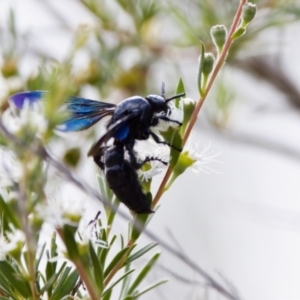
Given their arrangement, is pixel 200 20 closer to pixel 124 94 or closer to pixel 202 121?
pixel 124 94

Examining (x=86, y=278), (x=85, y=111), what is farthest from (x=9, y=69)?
(x=86, y=278)

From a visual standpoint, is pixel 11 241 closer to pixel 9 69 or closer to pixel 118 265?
pixel 118 265

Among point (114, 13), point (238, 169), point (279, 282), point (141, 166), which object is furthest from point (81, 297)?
point (238, 169)

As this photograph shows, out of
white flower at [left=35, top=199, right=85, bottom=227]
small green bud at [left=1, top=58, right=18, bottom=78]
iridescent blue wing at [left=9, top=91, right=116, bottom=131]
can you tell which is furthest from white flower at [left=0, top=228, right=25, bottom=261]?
small green bud at [left=1, top=58, right=18, bottom=78]

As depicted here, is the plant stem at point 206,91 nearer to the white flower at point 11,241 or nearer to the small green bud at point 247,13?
the small green bud at point 247,13

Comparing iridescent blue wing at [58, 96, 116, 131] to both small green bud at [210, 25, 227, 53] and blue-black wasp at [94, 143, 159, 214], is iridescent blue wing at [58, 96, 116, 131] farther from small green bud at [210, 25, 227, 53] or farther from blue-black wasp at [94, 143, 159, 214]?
small green bud at [210, 25, 227, 53]

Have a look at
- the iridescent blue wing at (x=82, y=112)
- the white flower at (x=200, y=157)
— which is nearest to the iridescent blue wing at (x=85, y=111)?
the iridescent blue wing at (x=82, y=112)
